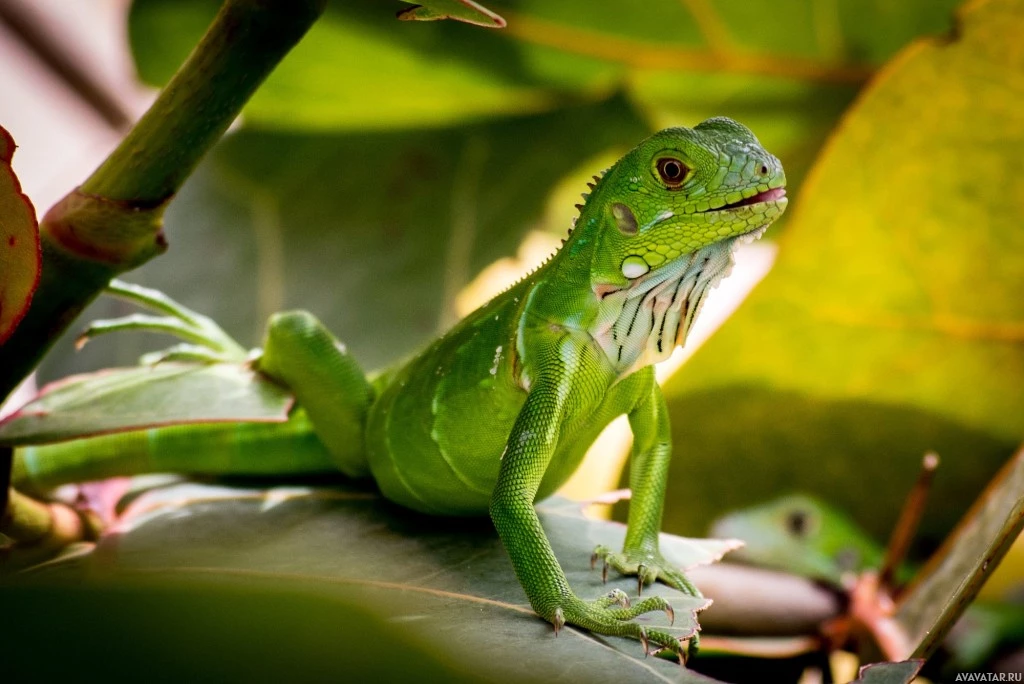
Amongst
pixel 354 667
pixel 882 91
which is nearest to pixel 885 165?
pixel 882 91

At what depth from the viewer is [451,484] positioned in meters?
0.95

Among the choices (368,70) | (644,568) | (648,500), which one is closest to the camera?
(644,568)

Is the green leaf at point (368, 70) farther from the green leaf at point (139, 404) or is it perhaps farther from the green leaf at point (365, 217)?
the green leaf at point (139, 404)

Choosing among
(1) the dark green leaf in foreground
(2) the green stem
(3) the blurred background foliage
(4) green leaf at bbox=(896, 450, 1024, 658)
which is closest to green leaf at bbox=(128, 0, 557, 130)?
(3) the blurred background foliage

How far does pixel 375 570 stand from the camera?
763 mm

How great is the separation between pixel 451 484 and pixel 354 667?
1.80 ft

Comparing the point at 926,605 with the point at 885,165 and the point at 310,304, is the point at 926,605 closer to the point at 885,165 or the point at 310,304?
the point at 885,165

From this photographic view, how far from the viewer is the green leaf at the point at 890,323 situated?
114 cm

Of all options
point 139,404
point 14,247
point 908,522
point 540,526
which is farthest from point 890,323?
point 14,247

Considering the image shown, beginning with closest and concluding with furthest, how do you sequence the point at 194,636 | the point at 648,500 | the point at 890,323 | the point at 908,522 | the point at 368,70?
the point at 194,636, the point at 648,500, the point at 908,522, the point at 890,323, the point at 368,70

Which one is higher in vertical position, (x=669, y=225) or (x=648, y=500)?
(x=669, y=225)

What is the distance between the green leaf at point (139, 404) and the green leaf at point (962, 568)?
60cm

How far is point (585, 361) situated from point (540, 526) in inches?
7.4

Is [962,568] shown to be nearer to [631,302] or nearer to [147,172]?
[631,302]
